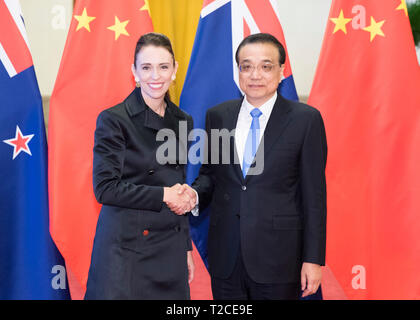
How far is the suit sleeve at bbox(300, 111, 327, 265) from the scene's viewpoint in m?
1.62

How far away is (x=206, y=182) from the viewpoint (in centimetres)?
183

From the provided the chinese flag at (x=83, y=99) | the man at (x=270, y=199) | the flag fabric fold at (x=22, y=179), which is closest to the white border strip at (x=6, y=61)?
the flag fabric fold at (x=22, y=179)

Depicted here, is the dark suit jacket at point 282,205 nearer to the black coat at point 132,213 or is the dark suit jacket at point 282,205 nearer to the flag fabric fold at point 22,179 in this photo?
the black coat at point 132,213

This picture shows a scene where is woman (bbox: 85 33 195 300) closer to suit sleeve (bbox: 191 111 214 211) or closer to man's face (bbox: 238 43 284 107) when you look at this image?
suit sleeve (bbox: 191 111 214 211)

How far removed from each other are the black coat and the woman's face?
62 millimetres

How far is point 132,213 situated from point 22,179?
0.97 meters

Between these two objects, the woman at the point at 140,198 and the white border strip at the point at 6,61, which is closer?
the woman at the point at 140,198

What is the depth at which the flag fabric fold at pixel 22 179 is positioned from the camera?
7.27 ft

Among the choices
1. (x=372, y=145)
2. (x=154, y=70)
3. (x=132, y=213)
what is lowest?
(x=132, y=213)

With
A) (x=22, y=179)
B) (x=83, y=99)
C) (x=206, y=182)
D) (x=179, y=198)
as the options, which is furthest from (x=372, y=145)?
(x=22, y=179)

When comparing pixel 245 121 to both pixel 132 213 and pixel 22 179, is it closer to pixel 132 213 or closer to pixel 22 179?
pixel 132 213

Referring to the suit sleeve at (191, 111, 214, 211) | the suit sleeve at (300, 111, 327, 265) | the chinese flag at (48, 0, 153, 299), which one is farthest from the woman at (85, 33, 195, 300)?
the chinese flag at (48, 0, 153, 299)

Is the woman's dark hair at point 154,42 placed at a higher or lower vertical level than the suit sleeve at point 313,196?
higher

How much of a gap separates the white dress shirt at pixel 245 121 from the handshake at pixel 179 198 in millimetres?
127
